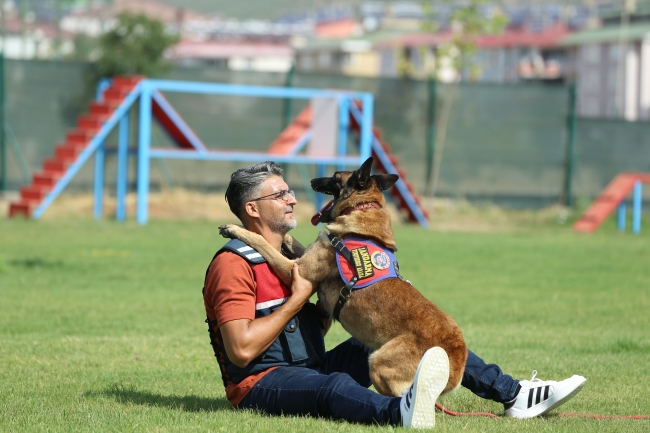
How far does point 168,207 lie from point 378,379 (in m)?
14.6

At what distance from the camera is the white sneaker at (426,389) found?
4.37 metres

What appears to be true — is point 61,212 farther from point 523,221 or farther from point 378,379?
point 378,379

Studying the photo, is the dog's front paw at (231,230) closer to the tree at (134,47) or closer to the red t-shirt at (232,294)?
the red t-shirt at (232,294)

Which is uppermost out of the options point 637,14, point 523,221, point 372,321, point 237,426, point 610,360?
point 637,14

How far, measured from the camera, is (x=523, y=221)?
21109 mm

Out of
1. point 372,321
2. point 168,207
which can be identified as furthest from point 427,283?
point 168,207

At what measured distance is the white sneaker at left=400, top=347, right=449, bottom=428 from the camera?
4.37 meters

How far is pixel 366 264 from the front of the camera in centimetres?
503

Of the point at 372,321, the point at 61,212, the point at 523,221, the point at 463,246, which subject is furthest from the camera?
the point at 523,221

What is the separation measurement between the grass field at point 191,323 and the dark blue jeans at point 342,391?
96 mm

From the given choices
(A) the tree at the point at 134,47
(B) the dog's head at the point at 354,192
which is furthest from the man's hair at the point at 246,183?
(A) the tree at the point at 134,47

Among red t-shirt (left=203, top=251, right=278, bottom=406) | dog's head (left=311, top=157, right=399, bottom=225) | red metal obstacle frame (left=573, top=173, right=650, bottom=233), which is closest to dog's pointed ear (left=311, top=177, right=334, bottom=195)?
dog's head (left=311, top=157, right=399, bottom=225)

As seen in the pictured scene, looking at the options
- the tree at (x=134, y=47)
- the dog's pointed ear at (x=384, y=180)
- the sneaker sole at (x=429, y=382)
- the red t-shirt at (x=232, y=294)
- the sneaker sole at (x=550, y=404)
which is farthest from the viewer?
the tree at (x=134, y=47)

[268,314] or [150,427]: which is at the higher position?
[268,314]
